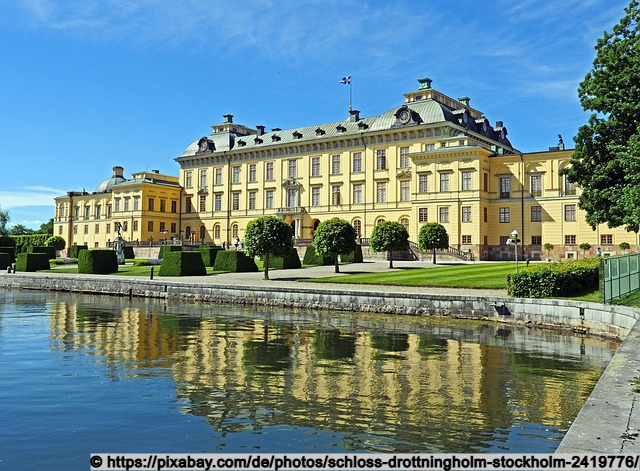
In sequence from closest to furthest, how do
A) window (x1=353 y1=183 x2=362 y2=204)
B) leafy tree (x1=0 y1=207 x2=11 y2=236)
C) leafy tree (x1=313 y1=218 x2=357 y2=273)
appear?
leafy tree (x1=313 y1=218 x2=357 y2=273) → window (x1=353 y1=183 x2=362 y2=204) → leafy tree (x1=0 y1=207 x2=11 y2=236)

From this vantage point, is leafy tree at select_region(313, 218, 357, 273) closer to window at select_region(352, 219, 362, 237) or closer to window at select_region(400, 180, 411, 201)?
window at select_region(400, 180, 411, 201)

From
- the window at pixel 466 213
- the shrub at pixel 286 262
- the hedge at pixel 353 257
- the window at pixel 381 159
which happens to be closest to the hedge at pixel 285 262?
the shrub at pixel 286 262

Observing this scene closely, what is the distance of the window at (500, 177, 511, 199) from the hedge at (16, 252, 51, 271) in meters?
43.8

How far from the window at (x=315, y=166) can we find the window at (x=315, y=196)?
1.64 metres

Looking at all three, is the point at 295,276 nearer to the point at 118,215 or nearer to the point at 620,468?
the point at 620,468

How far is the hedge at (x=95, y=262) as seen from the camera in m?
45.9

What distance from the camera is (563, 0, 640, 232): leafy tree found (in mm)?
25297

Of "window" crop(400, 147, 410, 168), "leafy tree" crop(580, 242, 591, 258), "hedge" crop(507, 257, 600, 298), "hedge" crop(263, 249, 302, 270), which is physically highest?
"window" crop(400, 147, 410, 168)

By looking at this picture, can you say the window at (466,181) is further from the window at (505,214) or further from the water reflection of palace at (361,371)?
the water reflection of palace at (361,371)

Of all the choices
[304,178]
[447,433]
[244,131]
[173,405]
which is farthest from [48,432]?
[244,131]

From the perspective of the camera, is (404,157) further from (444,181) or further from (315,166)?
(315,166)

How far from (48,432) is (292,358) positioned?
7.14m

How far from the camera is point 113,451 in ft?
25.2

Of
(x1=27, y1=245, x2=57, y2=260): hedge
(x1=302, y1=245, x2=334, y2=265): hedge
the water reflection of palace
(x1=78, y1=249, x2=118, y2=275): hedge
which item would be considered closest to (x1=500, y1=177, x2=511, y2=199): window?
(x1=302, y1=245, x2=334, y2=265): hedge
